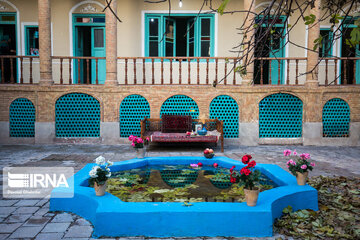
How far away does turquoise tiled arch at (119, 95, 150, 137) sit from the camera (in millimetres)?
11164

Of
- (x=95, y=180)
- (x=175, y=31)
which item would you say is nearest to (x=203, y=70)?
(x=175, y=31)

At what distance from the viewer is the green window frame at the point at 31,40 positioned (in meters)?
12.5

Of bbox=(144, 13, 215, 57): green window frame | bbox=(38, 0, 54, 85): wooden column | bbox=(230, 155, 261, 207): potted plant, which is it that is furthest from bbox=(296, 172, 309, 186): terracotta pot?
bbox=(38, 0, 54, 85): wooden column

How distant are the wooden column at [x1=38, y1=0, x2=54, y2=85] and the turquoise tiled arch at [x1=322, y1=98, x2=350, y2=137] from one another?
10033 millimetres

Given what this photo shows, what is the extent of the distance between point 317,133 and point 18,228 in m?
10.2

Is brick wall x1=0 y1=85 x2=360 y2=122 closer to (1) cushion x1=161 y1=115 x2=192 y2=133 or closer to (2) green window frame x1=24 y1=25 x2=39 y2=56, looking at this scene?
(1) cushion x1=161 y1=115 x2=192 y2=133

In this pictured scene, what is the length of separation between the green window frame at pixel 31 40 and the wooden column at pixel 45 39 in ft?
6.80

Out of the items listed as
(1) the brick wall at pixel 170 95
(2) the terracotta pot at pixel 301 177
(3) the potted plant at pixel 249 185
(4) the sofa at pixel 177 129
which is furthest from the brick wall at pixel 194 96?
(3) the potted plant at pixel 249 185

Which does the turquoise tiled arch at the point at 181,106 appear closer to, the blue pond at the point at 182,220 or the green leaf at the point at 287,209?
the green leaf at the point at 287,209

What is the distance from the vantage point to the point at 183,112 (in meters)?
11.2

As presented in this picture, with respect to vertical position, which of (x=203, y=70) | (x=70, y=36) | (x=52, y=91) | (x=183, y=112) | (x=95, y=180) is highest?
(x=70, y=36)

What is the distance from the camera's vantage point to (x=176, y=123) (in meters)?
10.6

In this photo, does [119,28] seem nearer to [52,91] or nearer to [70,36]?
[70,36]

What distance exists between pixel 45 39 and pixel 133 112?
3973 millimetres
